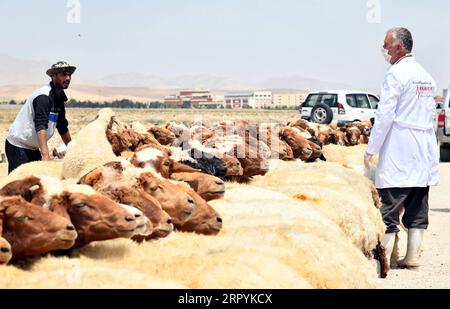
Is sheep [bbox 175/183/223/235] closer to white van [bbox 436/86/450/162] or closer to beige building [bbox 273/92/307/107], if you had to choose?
white van [bbox 436/86/450/162]

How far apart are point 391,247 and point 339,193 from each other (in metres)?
1.10

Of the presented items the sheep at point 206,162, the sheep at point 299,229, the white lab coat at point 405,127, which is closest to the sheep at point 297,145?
the white lab coat at point 405,127

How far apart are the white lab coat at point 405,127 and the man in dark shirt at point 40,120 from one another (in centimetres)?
347

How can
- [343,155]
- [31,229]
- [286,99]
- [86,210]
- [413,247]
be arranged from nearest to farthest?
[31,229] → [86,210] → [413,247] → [343,155] → [286,99]

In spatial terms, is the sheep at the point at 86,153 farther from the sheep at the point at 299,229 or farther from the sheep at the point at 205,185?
the sheep at the point at 299,229

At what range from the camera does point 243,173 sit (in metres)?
10.1

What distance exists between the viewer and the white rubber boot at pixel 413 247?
374 inches

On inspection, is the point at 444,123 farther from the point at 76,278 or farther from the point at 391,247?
the point at 76,278

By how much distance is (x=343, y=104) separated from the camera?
26.8 metres

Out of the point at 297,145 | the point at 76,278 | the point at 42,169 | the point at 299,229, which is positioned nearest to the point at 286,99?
the point at 297,145
